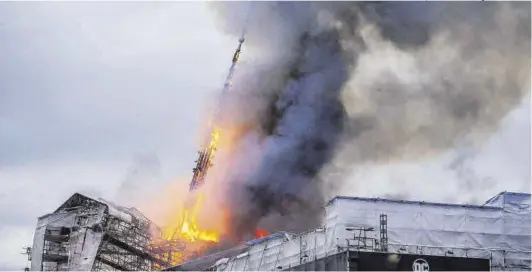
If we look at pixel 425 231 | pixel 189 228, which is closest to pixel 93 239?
pixel 189 228

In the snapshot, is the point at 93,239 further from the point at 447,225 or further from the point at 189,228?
the point at 447,225

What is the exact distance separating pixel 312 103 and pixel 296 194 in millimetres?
14322

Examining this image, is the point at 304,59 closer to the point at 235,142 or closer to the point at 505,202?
the point at 235,142

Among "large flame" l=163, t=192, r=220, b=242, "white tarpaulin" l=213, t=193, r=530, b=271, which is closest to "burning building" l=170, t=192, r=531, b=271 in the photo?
"white tarpaulin" l=213, t=193, r=530, b=271

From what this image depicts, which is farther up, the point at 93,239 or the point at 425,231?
the point at 93,239

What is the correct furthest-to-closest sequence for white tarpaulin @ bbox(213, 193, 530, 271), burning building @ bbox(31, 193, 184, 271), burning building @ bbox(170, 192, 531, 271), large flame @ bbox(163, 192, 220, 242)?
large flame @ bbox(163, 192, 220, 242) < burning building @ bbox(31, 193, 184, 271) < white tarpaulin @ bbox(213, 193, 530, 271) < burning building @ bbox(170, 192, 531, 271)

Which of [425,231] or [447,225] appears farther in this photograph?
[447,225]

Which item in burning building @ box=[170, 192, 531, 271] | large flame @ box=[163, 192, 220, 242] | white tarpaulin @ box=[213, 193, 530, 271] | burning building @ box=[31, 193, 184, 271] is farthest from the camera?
large flame @ box=[163, 192, 220, 242]

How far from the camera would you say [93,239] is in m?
107

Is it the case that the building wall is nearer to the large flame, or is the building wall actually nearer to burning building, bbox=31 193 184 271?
burning building, bbox=31 193 184 271

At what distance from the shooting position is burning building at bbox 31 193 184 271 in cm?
10738

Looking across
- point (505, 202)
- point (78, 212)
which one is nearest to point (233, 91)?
point (78, 212)

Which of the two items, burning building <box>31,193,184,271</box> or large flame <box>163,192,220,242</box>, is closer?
burning building <box>31,193,184,271</box>

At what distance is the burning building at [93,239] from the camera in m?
107
